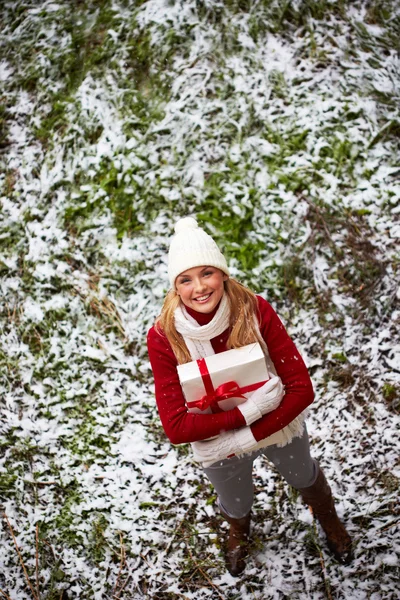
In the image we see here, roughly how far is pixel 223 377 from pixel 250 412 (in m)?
0.20

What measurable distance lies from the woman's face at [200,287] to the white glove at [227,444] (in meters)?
0.61

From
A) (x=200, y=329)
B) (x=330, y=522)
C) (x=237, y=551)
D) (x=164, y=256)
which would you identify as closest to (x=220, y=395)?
(x=200, y=329)

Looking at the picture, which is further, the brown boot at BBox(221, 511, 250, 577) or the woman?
the brown boot at BBox(221, 511, 250, 577)

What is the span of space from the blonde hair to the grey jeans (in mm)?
667

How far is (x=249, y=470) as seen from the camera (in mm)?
2785

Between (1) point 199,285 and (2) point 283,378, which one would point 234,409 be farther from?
(1) point 199,285

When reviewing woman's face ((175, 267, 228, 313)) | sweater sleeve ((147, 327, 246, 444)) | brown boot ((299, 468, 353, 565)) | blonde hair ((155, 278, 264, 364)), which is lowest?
brown boot ((299, 468, 353, 565))

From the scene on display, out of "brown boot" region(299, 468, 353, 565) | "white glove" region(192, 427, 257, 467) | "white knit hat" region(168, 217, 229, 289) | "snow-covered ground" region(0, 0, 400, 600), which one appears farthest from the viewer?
"snow-covered ground" region(0, 0, 400, 600)

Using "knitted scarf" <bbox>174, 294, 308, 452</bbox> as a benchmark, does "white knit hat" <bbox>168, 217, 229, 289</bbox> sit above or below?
above

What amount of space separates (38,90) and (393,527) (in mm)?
5659

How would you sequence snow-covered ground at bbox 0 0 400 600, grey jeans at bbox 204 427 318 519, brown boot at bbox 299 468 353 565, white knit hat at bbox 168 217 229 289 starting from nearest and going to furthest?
white knit hat at bbox 168 217 229 289
grey jeans at bbox 204 427 318 519
brown boot at bbox 299 468 353 565
snow-covered ground at bbox 0 0 400 600

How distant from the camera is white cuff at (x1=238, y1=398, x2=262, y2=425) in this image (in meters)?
2.32

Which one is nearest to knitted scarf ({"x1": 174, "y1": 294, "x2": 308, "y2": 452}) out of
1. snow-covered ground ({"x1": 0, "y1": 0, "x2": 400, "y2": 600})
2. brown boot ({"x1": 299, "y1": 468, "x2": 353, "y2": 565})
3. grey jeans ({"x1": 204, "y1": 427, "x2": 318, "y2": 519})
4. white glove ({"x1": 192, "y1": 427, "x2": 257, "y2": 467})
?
white glove ({"x1": 192, "y1": 427, "x2": 257, "y2": 467})

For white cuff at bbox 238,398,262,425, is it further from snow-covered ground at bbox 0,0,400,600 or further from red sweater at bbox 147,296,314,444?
snow-covered ground at bbox 0,0,400,600
